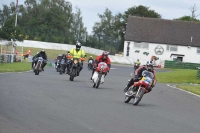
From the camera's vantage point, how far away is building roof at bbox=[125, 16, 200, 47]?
301 feet

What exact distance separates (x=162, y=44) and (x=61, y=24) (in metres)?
33.9

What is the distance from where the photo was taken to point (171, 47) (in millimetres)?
91875

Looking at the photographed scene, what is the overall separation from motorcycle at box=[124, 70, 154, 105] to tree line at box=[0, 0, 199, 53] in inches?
1796

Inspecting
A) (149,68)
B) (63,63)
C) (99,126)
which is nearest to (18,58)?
Answer: (63,63)

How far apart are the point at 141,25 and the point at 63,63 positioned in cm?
5434

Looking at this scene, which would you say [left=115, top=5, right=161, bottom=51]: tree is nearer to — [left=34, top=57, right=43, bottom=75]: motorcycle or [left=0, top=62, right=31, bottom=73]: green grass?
[left=0, top=62, right=31, bottom=73]: green grass

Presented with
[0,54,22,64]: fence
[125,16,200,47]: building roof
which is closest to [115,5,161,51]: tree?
[125,16,200,47]: building roof

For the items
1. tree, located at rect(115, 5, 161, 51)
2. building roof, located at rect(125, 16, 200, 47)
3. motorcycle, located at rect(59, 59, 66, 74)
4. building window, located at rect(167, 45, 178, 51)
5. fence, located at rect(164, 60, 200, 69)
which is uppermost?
tree, located at rect(115, 5, 161, 51)

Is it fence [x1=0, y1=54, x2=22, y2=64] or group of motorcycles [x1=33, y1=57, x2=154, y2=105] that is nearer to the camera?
group of motorcycles [x1=33, y1=57, x2=154, y2=105]

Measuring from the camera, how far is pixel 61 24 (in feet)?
395

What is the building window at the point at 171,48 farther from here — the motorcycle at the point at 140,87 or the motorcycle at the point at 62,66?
the motorcycle at the point at 140,87

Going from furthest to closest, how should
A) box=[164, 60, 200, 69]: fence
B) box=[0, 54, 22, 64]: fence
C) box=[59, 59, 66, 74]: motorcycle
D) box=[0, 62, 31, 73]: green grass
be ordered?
box=[164, 60, 200, 69]: fence < box=[0, 54, 22, 64]: fence < box=[59, 59, 66, 74]: motorcycle < box=[0, 62, 31, 73]: green grass

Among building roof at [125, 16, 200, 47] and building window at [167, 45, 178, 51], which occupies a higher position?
building roof at [125, 16, 200, 47]

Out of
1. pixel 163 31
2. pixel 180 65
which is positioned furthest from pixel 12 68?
pixel 163 31
